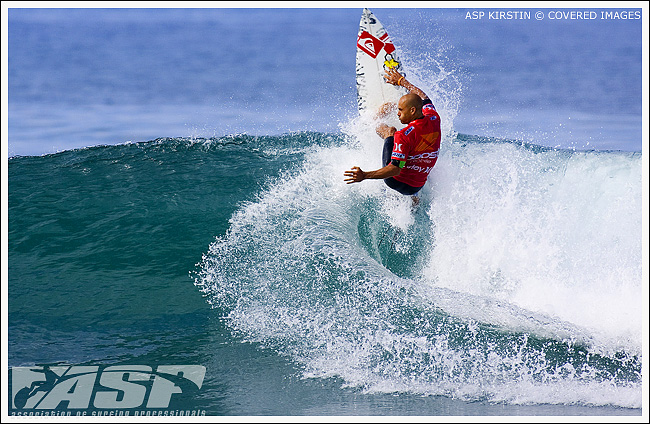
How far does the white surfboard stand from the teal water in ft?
1.97

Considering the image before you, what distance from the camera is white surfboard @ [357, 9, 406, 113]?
7.49 meters

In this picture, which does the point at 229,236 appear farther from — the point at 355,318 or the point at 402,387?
the point at 402,387

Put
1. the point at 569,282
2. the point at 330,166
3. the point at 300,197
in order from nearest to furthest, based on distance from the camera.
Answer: the point at 569,282, the point at 300,197, the point at 330,166

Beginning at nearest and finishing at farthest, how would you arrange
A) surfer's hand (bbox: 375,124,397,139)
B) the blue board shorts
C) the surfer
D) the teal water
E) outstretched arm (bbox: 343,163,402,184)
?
the teal water < outstretched arm (bbox: 343,163,402,184) < the surfer < the blue board shorts < surfer's hand (bbox: 375,124,397,139)

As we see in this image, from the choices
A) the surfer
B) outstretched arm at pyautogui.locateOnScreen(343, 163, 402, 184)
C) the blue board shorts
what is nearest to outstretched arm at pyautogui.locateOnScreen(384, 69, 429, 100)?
the surfer

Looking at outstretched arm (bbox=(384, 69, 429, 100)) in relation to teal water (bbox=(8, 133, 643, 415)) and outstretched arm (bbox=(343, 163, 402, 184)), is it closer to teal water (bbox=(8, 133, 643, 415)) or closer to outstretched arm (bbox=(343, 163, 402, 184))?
teal water (bbox=(8, 133, 643, 415))

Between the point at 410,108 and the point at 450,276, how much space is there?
2.12 m

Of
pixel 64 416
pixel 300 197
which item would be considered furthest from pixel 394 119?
pixel 64 416

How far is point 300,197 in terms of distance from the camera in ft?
23.8

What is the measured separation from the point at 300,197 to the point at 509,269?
107 inches

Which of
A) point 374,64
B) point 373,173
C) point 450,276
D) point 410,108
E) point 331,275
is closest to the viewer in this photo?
point 373,173

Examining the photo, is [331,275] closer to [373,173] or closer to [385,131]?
[373,173]

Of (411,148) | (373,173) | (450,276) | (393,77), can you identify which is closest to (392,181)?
(411,148)

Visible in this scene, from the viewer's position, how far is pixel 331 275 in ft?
19.6
